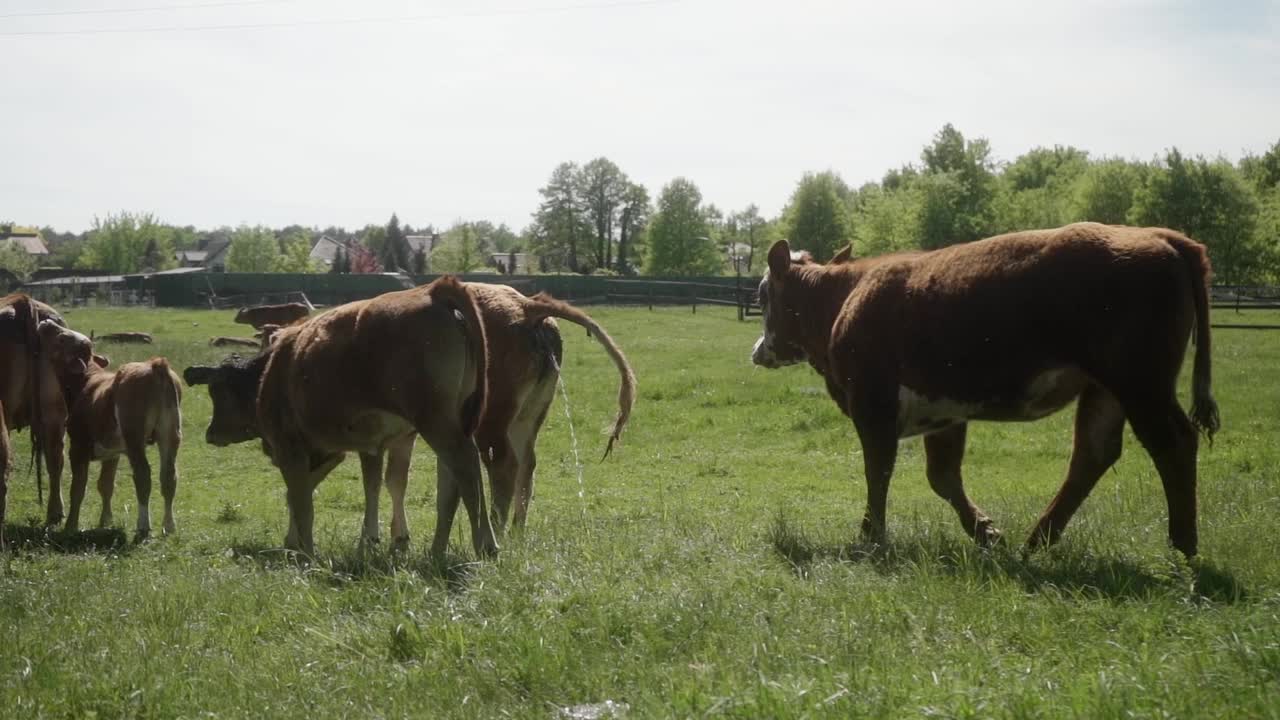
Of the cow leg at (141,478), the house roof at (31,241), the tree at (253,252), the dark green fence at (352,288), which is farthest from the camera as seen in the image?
the house roof at (31,241)

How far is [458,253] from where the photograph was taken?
104 metres

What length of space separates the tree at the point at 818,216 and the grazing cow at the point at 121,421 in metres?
78.4

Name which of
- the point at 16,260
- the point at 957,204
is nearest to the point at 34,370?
the point at 957,204

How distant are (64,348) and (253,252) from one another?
11842 cm

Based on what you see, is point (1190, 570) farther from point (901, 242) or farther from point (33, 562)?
point (901, 242)

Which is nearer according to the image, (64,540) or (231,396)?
(64,540)

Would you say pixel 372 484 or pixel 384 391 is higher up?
pixel 384 391

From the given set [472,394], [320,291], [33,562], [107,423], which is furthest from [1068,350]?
[320,291]

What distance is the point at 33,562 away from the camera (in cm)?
873

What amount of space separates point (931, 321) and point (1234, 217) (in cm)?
6015

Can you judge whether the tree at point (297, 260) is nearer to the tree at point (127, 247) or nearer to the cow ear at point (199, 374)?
the tree at point (127, 247)

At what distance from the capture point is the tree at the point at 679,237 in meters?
104

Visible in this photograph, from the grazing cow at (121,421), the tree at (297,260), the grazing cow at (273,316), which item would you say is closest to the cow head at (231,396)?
the grazing cow at (121,421)

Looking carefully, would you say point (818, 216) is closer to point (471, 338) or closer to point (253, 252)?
point (253, 252)
